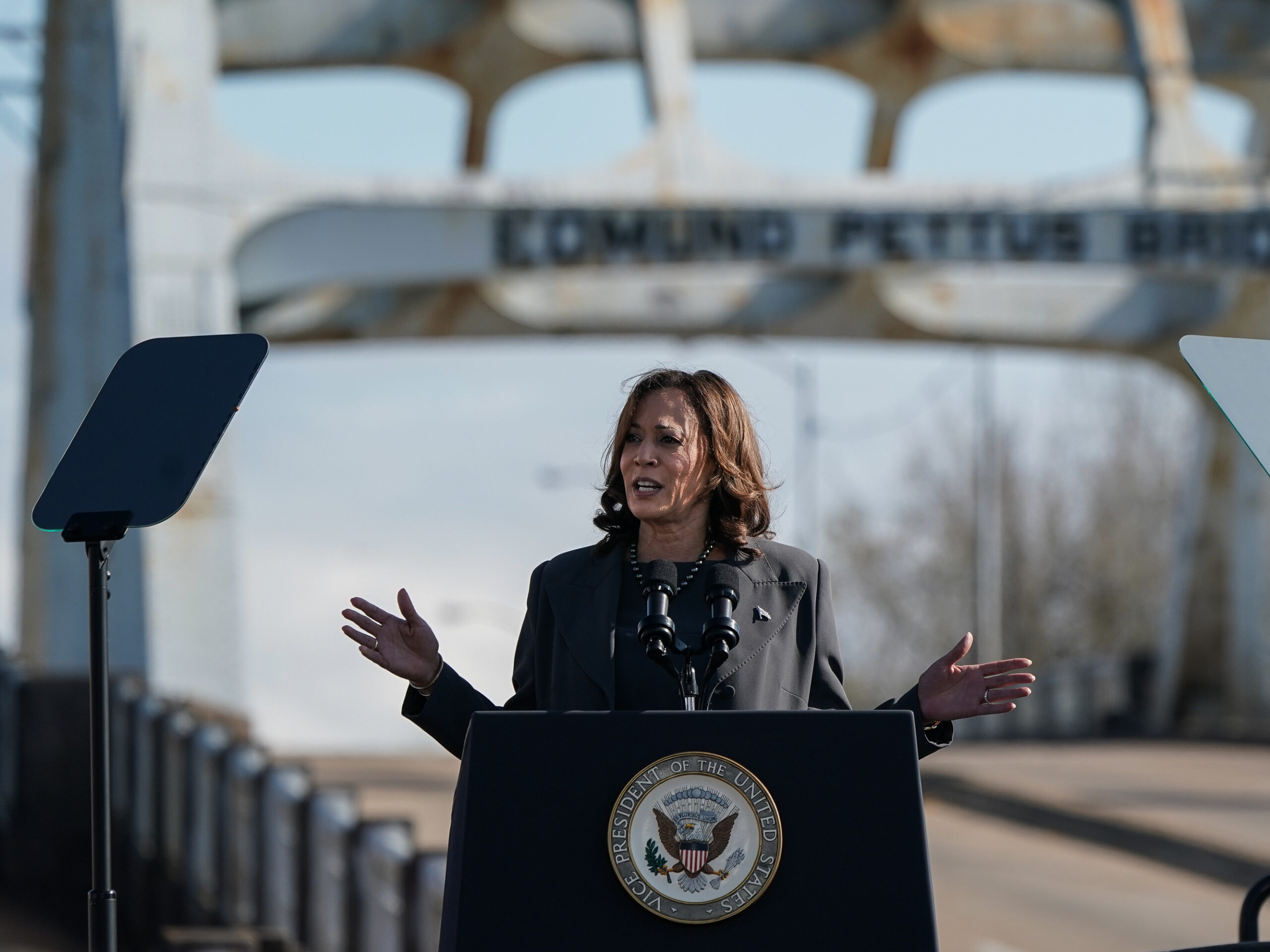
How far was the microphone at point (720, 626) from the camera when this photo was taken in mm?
3402

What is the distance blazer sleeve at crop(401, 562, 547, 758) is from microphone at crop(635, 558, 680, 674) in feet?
1.33

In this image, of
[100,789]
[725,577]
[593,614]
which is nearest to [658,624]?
[725,577]

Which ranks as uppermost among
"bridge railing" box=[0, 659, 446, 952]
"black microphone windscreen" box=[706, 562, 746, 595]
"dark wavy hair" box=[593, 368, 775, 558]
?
"dark wavy hair" box=[593, 368, 775, 558]

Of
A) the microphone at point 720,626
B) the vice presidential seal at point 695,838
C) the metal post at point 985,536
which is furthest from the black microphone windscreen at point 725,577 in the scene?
the metal post at point 985,536

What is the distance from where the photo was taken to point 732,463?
3844 mm

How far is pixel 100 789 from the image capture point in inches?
150

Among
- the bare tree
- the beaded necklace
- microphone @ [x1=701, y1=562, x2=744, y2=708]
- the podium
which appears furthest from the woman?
the bare tree

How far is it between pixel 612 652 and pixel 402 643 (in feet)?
1.38

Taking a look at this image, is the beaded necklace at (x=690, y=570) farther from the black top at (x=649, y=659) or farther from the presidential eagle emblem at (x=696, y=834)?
the presidential eagle emblem at (x=696, y=834)

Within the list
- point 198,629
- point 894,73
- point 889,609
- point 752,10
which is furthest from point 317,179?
→ point 889,609

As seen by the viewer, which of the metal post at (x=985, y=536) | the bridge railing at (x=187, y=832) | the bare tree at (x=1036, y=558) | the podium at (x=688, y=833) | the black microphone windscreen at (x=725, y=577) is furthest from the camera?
the bare tree at (x=1036, y=558)

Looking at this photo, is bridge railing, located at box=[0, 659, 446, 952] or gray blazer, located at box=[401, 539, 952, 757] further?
bridge railing, located at box=[0, 659, 446, 952]

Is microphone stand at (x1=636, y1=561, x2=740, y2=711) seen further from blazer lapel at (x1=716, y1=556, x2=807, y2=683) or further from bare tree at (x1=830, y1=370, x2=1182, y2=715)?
bare tree at (x1=830, y1=370, x2=1182, y2=715)

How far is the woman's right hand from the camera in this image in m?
3.73
